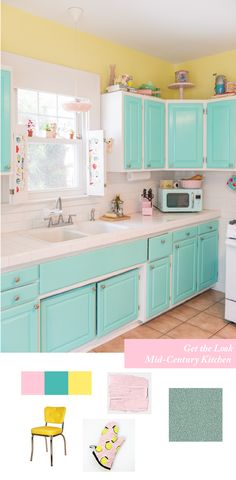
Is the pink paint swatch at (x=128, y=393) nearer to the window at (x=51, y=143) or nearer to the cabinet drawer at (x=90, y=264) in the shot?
the cabinet drawer at (x=90, y=264)

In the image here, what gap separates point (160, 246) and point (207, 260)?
0.94 meters

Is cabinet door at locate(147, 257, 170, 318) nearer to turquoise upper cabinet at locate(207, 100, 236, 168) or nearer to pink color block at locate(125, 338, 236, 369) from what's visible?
turquoise upper cabinet at locate(207, 100, 236, 168)

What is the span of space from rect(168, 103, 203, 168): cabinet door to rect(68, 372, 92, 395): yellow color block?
3.01 m

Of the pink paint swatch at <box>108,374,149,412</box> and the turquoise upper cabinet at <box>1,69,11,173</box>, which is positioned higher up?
the turquoise upper cabinet at <box>1,69,11,173</box>

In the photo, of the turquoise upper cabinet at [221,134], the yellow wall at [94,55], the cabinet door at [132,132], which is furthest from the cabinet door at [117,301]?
the yellow wall at [94,55]

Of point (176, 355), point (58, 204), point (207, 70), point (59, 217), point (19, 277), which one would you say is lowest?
point (176, 355)

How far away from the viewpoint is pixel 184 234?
3.74 m

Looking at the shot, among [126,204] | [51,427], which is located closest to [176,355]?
[51,427]

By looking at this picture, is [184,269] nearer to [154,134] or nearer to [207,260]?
[207,260]

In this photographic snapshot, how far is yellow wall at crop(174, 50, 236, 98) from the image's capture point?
3.99 metres

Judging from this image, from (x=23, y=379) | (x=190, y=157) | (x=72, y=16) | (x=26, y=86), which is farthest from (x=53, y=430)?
(x=190, y=157)

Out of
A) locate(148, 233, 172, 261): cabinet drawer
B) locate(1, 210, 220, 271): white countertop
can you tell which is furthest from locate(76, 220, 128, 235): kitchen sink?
locate(148, 233, 172, 261): cabinet drawer

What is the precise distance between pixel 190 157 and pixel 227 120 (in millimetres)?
492

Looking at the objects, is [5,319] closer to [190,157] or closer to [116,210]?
[116,210]
